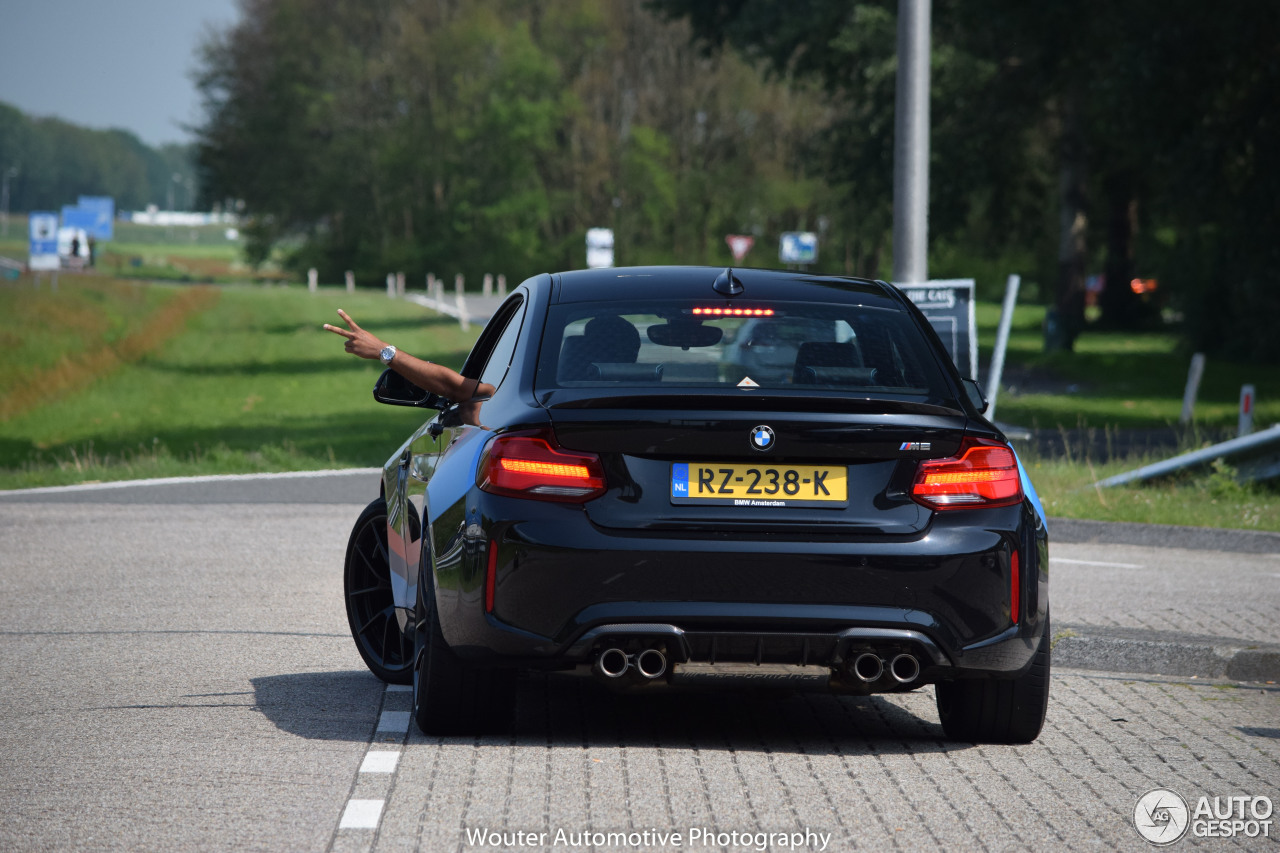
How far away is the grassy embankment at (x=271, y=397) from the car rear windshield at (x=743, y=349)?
284 inches

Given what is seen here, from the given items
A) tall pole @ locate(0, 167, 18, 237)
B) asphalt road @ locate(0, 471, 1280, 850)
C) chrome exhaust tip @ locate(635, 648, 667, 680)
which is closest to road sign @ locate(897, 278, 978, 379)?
asphalt road @ locate(0, 471, 1280, 850)

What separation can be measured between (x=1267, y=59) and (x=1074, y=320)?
57.3 feet

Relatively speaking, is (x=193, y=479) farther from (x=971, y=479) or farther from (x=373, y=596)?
(x=971, y=479)

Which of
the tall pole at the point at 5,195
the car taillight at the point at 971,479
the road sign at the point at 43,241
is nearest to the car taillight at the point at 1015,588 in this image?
the car taillight at the point at 971,479

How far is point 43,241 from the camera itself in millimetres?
53562

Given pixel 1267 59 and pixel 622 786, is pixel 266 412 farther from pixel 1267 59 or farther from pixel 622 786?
pixel 622 786

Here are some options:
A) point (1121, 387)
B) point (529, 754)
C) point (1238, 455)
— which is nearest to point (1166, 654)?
point (529, 754)

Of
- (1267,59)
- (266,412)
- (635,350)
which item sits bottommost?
(266,412)

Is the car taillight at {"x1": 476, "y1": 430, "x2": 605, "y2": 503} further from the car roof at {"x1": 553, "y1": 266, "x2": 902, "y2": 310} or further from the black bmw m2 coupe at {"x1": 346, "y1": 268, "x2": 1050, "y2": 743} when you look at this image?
the car roof at {"x1": 553, "y1": 266, "x2": 902, "y2": 310}

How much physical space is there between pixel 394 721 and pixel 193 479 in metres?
10.4

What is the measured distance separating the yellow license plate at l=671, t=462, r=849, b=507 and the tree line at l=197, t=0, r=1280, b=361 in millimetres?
18547

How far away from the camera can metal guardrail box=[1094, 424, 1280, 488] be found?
538 inches

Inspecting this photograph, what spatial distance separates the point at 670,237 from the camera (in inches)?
3408

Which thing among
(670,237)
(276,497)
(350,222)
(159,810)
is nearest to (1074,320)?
(276,497)
